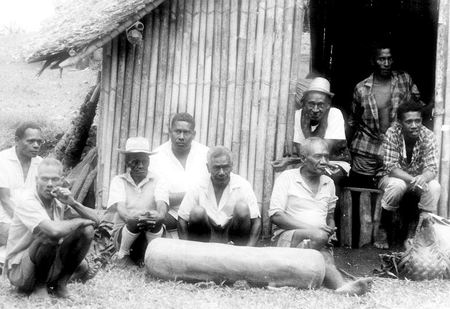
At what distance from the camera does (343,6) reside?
37.0 ft

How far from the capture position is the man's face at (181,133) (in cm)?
743

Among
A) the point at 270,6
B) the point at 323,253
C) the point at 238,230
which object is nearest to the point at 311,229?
the point at 323,253

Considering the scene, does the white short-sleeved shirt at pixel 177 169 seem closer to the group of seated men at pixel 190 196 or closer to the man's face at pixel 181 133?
the group of seated men at pixel 190 196

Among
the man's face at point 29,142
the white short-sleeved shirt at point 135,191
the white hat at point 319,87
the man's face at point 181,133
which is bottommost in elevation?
the white short-sleeved shirt at point 135,191

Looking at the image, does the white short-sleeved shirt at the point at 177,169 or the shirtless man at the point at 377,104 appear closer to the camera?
the white short-sleeved shirt at the point at 177,169

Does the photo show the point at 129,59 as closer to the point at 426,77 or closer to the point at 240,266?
the point at 240,266

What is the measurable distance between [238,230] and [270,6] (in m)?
2.66

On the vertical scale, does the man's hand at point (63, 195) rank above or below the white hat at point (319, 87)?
below

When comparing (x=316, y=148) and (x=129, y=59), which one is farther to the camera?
(x=129, y=59)

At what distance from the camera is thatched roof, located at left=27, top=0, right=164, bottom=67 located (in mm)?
7391

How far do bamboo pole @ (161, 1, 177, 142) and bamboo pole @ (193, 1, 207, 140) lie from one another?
0.96 ft

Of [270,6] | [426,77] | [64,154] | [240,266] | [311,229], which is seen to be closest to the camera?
[240,266]

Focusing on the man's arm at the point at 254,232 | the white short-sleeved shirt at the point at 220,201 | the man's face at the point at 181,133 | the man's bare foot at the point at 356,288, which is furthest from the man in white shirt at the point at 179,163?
the man's bare foot at the point at 356,288

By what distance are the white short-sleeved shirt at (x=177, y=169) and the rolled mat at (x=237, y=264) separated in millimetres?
1046
